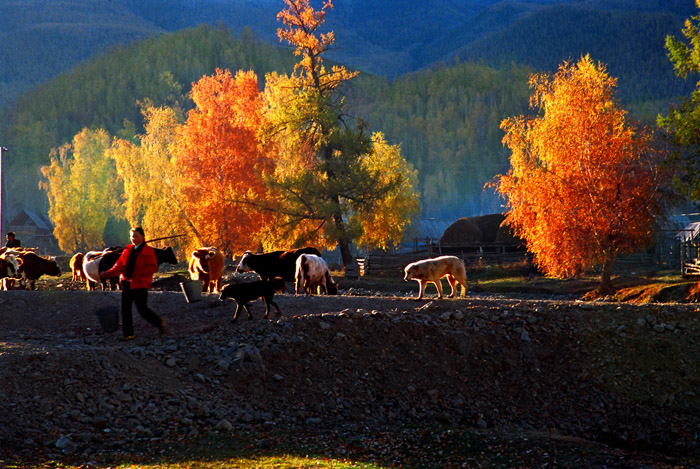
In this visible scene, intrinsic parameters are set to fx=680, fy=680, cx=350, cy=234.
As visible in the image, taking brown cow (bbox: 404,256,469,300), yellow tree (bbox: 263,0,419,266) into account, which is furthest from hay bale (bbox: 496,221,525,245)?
brown cow (bbox: 404,256,469,300)

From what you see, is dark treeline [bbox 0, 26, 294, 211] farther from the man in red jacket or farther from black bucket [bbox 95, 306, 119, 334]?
the man in red jacket

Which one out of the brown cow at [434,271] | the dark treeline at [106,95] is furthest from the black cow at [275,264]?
the dark treeline at [106,95]

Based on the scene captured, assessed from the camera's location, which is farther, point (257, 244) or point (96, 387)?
point (257, 244)

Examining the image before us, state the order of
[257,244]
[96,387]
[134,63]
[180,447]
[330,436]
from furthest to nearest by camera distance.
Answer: [134,63] → [257,244] → [96,387] → [330,436] → [180,447]

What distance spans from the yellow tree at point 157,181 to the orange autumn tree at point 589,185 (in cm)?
2372

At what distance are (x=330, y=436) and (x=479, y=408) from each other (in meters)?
3.29

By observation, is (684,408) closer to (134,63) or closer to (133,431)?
(133,431)

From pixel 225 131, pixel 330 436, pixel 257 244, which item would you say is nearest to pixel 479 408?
pixel 330 436

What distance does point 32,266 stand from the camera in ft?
76.8

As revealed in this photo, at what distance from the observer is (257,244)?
137 ft

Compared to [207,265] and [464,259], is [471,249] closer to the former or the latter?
→ [464,259]

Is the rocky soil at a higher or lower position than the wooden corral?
lower

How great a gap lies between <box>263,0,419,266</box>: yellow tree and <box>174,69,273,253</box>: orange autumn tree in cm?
286

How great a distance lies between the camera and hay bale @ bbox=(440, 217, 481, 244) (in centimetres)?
4859
